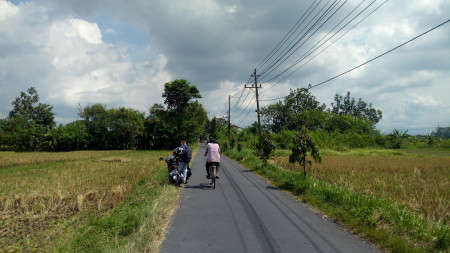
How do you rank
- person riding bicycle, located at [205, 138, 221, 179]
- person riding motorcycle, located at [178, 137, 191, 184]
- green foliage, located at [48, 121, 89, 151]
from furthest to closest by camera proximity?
green foliage, located at [48, 121, 89, 151]
person riding bicycle, located at [205, 138, 221, 179]
person riding motorcycle, located at [178, 137, 191, 184]

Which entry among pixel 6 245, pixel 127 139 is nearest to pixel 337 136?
pixel 127 139

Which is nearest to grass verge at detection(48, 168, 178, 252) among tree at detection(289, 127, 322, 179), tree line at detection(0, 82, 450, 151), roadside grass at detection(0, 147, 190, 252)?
roadside grass at detection(0, 147, 190, 252)

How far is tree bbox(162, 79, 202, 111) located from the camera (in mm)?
50469

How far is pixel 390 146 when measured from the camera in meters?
54.9

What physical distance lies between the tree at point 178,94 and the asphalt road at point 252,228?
43.4 metres

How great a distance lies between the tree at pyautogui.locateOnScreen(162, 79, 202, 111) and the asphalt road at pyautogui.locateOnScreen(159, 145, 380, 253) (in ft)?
142

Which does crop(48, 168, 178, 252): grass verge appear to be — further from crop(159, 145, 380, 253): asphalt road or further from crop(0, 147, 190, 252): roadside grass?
crop(159, 145, 380, 253): asphalt road

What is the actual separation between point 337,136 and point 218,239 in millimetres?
48482

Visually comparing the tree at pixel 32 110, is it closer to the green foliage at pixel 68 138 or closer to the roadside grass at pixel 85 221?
the green foliage at pixel 68 138

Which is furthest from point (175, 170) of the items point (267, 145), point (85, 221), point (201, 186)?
point (267, 145)

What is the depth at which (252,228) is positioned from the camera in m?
5.51

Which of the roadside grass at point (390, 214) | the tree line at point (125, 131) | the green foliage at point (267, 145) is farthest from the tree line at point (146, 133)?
the roadside grass at point (390, 214)

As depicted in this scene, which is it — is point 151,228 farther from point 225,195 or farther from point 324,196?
point 324,196

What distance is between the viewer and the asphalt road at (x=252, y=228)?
4574 millimetres
